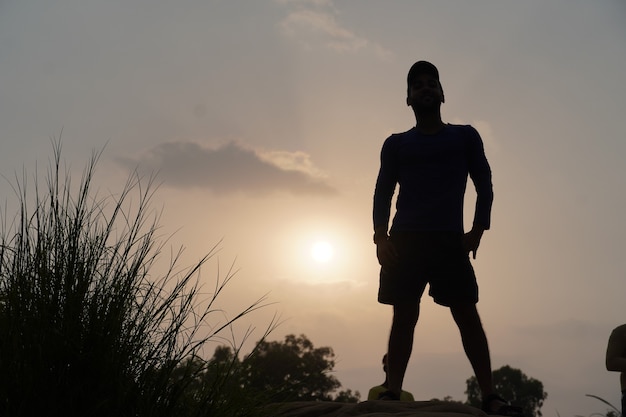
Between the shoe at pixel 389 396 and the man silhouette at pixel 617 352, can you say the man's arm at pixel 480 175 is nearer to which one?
the man silhouette at pixel 617 352

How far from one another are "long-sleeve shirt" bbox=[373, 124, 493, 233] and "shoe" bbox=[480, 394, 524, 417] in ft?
3.79

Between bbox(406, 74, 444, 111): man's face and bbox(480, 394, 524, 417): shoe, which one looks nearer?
bbox(480, 394, 524, 417): shoe

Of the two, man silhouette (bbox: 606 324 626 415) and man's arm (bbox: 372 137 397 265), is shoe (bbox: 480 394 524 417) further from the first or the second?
man's arm (bbox: 372 137 397 265)

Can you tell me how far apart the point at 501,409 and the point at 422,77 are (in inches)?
93.6

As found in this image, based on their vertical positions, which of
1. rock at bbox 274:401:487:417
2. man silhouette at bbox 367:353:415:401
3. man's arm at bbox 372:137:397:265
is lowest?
rock at bbox 274:401:487:417

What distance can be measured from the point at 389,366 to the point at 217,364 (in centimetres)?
156

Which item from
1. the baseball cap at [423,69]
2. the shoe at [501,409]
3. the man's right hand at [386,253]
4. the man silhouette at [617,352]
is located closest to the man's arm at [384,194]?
the man's right hand at [386,253]

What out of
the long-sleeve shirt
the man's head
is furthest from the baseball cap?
the long-sleeve shirt

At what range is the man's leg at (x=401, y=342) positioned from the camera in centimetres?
475

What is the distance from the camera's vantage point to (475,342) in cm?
468

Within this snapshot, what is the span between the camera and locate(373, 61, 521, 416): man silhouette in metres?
4.71

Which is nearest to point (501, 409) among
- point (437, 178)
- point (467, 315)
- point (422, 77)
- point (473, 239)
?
point (467, 315)

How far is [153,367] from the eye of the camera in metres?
3.14

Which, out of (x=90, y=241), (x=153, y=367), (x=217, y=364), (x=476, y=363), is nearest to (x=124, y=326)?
(x=153, y=367)
